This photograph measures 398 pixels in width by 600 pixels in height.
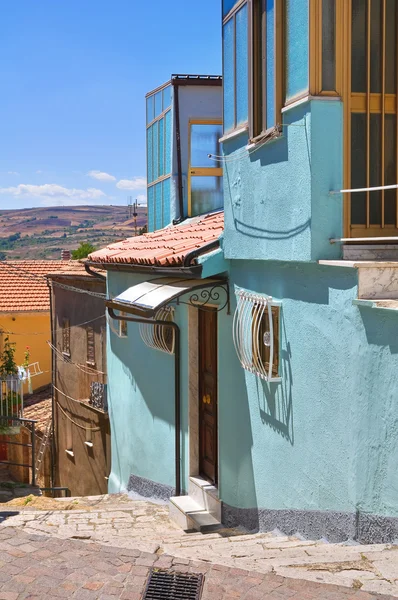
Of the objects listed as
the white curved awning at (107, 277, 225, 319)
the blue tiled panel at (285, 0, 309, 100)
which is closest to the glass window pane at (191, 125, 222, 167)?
the white curved awning at (107, 277, 225, 319)

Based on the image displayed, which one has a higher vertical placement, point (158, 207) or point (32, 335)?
point (158, 207)

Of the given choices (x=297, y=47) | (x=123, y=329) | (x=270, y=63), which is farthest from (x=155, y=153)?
(x=297, y=47)

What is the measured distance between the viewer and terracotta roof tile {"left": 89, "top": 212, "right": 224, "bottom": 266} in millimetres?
8461

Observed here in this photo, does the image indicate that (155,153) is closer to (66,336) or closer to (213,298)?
(213,298)

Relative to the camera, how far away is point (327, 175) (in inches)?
234

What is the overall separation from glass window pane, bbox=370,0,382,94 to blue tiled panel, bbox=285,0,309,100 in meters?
0.54

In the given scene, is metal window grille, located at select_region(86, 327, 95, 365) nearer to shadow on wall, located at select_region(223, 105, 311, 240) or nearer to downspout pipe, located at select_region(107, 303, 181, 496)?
downspout pipe, located at select_region(107, 303, 181, 496)

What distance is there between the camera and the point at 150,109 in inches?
571

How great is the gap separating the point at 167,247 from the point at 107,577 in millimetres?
4962

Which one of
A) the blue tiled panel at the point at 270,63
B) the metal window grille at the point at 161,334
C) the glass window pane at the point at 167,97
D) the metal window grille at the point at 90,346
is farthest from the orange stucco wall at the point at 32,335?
the blue tiled panel at the point at 270,63

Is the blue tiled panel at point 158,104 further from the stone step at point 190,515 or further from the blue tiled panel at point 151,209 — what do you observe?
the stone step at point 190,515

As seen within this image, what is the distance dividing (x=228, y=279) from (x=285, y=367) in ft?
5.36

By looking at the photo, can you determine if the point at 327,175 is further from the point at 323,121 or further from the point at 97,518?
the point at 97,518

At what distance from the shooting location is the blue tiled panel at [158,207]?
13.8 meters
